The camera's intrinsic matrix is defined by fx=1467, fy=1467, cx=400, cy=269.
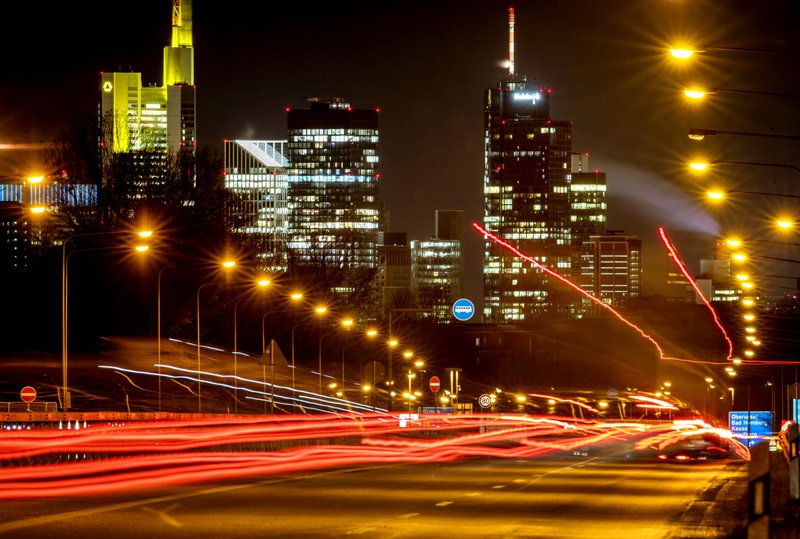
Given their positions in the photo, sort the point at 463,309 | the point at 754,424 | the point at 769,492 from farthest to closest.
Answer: the point at 754,424 < the point at 463,309 < the point at 769,492

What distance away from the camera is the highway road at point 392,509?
19.9 meters

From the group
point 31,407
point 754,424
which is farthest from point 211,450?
point 754,424

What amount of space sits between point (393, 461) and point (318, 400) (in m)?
48.0

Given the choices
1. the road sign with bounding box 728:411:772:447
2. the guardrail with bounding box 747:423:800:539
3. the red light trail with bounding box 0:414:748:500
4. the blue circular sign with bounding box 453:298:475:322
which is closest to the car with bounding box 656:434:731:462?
the red light trail with bounding box 0:414:748:500

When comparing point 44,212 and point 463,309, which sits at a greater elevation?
point 44,212

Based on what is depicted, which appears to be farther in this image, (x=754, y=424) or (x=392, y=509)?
(x=754, y=424)

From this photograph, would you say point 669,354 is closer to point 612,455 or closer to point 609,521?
point 612,455

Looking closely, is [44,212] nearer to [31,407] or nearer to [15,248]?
[15,248]

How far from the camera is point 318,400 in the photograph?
296ft

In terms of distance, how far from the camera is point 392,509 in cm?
2398

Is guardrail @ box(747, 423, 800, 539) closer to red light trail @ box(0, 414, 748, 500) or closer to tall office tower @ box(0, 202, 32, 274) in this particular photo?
red light trail @ box(0, 414, 748, 500)

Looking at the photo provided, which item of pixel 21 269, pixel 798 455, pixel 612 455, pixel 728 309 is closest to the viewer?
pixel 798 455

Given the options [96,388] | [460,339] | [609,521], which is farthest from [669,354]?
[609,521]

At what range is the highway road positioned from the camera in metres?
19.9
